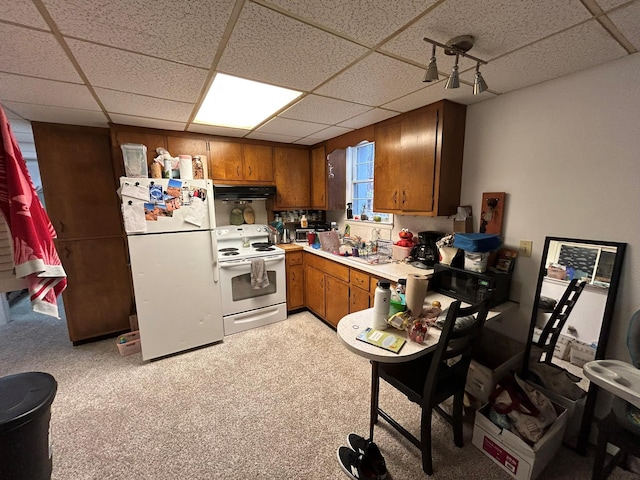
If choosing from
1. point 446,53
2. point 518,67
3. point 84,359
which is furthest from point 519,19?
point 84,359

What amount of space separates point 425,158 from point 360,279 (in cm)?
124

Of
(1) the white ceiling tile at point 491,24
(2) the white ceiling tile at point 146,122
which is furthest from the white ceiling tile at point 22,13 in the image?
(1) the white ceiling tile at point 491,24

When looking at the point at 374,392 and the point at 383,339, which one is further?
the point at 374,392

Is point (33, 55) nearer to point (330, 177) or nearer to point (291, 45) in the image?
point (291, 45)

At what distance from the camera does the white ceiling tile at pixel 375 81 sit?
4.88 ft

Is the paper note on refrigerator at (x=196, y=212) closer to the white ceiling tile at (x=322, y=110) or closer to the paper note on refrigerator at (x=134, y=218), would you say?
the paper note on refrigerator at (x=134, y=218)

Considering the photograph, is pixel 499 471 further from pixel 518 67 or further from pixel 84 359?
pixel 84 359

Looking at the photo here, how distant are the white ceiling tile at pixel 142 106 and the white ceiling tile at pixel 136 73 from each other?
115mm

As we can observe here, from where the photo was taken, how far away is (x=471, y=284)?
189cm

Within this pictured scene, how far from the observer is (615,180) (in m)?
1.49

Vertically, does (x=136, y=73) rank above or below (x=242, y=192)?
above

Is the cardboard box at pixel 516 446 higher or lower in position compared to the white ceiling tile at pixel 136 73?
lower

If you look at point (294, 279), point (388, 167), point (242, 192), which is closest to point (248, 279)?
point (294, 279)

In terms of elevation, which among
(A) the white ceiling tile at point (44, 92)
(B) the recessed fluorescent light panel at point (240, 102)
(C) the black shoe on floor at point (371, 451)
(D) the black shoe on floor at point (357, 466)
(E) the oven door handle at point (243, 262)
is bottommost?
(D) the black shoe on floor at point (357, 466)
